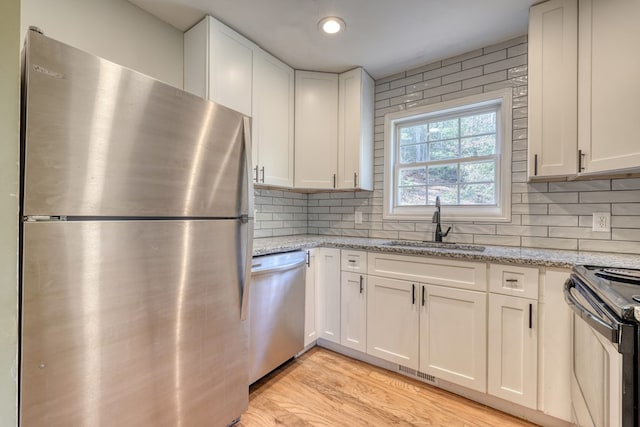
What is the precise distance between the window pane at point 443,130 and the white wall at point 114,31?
2.01 meters

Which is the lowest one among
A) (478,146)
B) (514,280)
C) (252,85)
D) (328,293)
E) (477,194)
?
(328,293)

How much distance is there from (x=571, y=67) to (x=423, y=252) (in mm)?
1342

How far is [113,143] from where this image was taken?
97 centimetres

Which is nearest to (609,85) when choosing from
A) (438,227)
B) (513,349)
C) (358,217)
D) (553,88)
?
(553,88)

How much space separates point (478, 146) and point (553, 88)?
24.7 inches

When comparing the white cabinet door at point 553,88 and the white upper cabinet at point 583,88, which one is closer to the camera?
the white upper cabinet at point 583,88

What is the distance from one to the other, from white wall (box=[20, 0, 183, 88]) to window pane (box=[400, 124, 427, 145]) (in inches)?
72.8

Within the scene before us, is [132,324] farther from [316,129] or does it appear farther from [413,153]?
[413,153]

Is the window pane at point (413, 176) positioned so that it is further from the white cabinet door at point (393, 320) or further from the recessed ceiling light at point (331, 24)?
the recessed ceiling light at point (331, 24)

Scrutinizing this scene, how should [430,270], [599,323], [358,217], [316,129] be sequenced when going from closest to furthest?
[599,323] → [430,270] → [316,129] → [358,217]

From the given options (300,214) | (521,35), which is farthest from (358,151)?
(521,35)

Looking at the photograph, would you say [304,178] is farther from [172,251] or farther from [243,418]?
[243,418]

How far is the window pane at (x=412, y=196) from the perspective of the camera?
98.5 inches

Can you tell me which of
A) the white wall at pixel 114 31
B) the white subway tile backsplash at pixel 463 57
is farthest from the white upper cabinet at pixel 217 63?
the white subway tile backsplash at pixel 463 57
